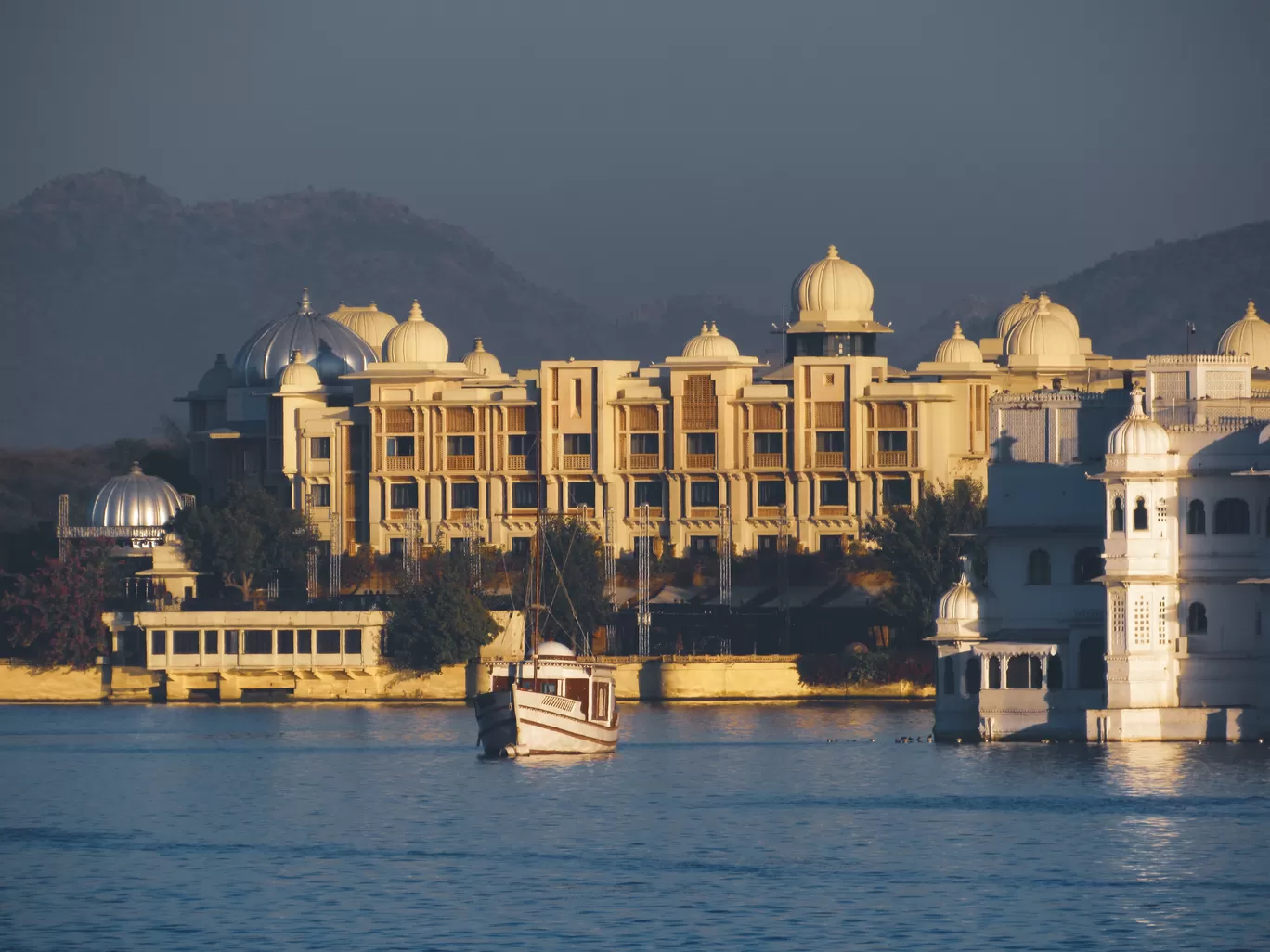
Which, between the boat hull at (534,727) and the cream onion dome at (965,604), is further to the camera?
the cream onion dome at (965,604)

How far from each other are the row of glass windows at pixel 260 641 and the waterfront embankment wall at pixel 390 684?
0.78 metres

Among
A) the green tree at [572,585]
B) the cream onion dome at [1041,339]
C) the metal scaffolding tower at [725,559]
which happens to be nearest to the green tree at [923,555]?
the metal scaffolding tower at [725,559]

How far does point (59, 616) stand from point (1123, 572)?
52232mm

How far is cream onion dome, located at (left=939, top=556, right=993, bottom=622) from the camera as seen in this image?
10194 cm

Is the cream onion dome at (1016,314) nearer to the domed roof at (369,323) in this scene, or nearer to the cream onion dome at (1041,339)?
the cream onion dome at (1041,339)

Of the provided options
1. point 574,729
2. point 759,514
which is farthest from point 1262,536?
point 759,514

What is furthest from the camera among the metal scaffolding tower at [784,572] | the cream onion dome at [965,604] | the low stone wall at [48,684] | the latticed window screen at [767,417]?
the latticed window screen at [767,417]

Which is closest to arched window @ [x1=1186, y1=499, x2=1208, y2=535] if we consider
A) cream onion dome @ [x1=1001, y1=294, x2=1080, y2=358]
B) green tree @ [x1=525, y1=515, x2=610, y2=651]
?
green tree @ [x1=525, y1=515, x2=610, y2=651]

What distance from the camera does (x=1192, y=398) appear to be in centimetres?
10019

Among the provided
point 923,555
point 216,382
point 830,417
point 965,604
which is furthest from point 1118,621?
point 216,382

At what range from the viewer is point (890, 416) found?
144125mm

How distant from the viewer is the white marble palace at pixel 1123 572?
95938 millimetres

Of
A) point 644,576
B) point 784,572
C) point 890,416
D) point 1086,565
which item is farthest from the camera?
point 890,416

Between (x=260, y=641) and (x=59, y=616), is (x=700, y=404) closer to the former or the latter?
(x=260, y=641)
